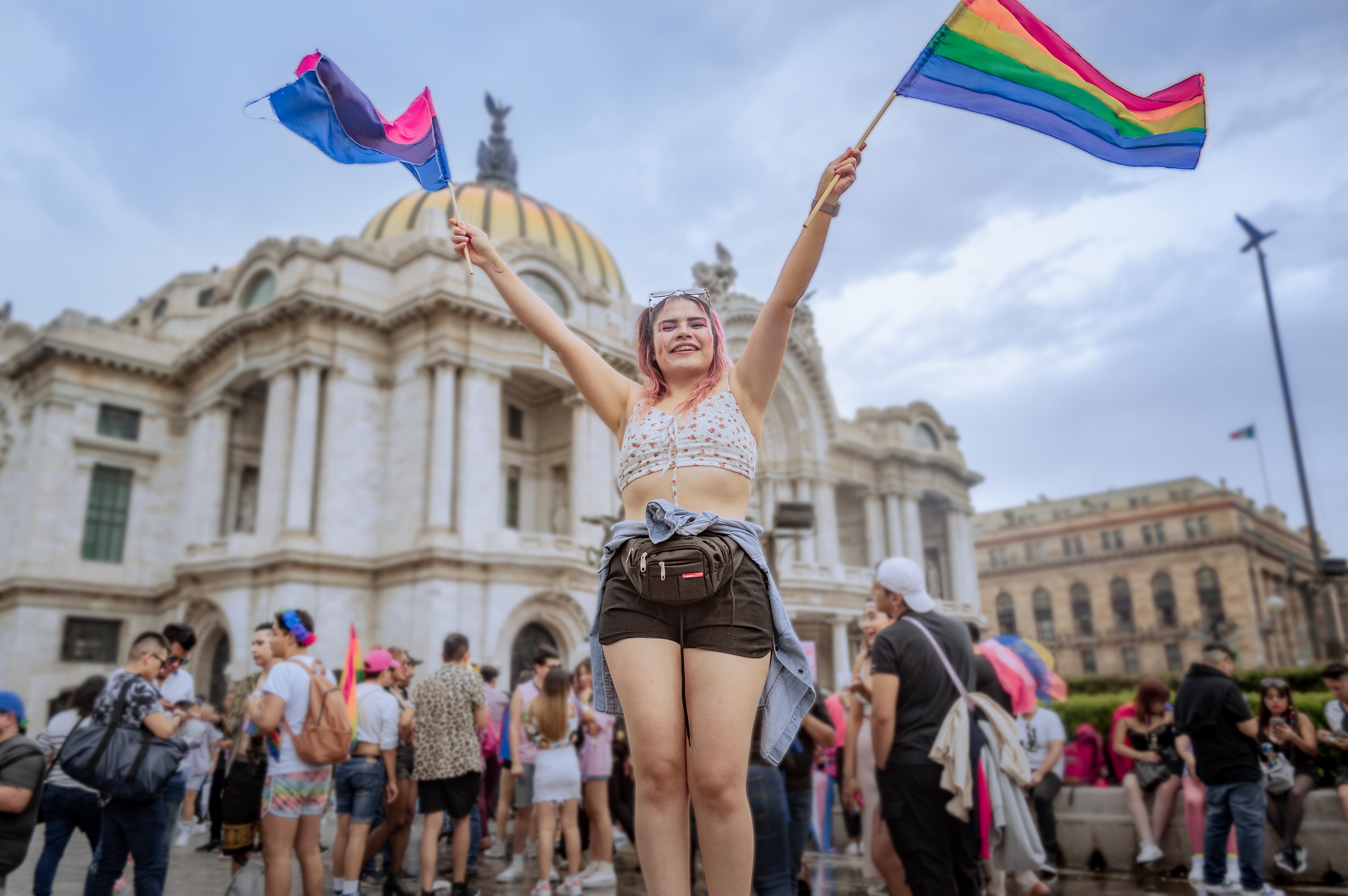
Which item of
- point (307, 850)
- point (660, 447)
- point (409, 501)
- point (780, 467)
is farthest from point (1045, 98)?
point (780, 467)

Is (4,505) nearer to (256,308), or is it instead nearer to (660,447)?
(256,308)

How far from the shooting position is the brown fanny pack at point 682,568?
8.22 ft

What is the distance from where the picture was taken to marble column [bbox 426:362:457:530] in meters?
23.3

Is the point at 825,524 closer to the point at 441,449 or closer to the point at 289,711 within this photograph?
the point at 441,449

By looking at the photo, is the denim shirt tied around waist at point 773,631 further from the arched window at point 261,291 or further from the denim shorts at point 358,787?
the arched window at point 261,291

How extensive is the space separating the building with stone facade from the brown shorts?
59243mm

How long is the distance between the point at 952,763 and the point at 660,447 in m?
2.81

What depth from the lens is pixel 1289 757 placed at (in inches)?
294

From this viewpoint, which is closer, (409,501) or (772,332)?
(772,332)

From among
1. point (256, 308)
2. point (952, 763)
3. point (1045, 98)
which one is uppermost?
point (256, 308)

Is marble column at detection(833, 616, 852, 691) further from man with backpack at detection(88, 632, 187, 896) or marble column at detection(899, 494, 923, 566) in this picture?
man with backpack at detection(88, 632, 187, 896)

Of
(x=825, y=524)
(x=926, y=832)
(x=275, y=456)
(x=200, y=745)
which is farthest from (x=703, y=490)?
(x=825, y=524)

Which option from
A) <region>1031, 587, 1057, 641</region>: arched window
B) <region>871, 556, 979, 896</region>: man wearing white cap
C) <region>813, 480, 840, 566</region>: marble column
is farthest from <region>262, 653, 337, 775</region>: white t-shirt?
<region>1031, 587, 1057, 641</region>: arched window

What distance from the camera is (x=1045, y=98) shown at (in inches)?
137
